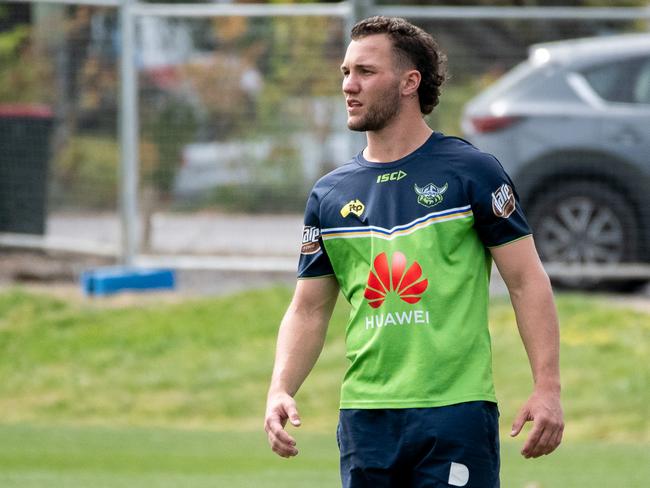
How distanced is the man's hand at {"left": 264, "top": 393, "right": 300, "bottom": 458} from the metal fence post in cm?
810

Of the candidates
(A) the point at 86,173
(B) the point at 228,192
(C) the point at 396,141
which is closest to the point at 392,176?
(C) the point at 396,141

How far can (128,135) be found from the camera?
39.0 ft

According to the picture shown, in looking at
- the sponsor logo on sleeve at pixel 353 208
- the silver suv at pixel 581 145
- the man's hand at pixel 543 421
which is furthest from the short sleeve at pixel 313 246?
the silver suv at pixel 581 145

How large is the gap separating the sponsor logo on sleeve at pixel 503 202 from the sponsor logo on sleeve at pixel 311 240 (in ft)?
1.71

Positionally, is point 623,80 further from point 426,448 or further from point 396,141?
point 426,448

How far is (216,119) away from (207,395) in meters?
2.90

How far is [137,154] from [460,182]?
8396 millimetres

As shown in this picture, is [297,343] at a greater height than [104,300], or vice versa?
[297,343]

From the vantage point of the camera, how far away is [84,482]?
7605 mm

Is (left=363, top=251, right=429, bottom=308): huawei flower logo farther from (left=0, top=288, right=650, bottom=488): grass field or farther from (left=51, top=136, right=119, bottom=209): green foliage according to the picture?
(left=51, top=136, right=119, bottom=209): green foliage

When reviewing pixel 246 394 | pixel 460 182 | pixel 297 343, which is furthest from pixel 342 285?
pixel 246 394

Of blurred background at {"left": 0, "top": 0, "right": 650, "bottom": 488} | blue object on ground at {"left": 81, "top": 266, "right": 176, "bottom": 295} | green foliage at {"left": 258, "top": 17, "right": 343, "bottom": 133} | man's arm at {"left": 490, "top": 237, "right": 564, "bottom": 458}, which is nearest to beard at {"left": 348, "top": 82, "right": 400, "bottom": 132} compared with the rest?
man's arm at {"left": 490, "top": 237, "right": 564, "bottom": 458}

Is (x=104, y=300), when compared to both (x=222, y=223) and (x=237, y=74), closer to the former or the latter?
(x=222, y=223)

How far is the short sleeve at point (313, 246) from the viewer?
13.2 feet
